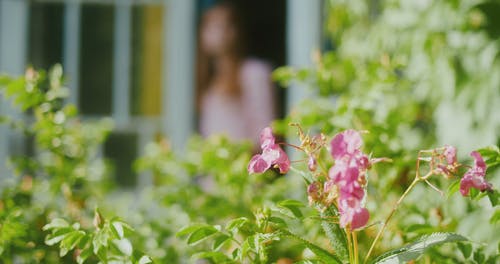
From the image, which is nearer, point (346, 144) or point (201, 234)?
point (346, 144)

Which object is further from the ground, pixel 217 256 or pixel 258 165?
pixel 258 165

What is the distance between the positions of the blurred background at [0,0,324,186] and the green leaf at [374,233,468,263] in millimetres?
2605

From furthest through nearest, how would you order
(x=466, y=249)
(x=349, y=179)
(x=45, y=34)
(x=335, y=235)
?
(x=45, y=34) → (x=466, y=249) → (x=335, y=235) → (x=349, y=179)

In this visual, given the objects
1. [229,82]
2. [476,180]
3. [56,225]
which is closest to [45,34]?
[229,82]

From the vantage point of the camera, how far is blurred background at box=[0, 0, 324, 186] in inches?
149

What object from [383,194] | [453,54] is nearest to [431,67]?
[453,54]

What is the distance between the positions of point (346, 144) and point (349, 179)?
0.06 meters

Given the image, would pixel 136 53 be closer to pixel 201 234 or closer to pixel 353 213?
pixel 201 234

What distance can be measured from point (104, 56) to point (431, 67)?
82.4 inches

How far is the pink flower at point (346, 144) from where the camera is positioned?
1.03m

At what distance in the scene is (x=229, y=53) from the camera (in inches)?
157

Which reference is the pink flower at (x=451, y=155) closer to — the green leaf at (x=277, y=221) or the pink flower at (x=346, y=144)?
the pink flower at (x=346, y=144)

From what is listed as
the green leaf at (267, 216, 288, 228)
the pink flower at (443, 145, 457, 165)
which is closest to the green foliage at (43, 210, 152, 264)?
the green leaf at (267, 216, 288, 228)

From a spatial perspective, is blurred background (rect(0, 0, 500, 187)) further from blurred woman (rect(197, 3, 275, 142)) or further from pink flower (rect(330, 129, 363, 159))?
pink flower (rect(330, 129, 363, 159))
